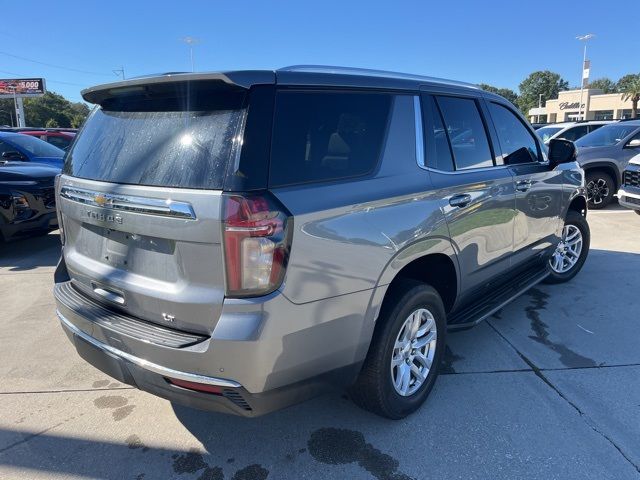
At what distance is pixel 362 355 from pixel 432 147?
1.35 meters

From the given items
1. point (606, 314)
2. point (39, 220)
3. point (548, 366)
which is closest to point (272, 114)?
point (548, 366)

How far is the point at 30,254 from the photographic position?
6.80 metres

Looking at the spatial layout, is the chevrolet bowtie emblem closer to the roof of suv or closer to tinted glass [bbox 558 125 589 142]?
the roof of suv

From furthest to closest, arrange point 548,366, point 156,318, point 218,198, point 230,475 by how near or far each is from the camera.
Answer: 1. point 548,366
2. point 230,475
3. point 156,318
4. point 218,198

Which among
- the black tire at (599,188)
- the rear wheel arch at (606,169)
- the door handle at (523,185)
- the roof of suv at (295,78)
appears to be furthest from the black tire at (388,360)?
the black tire at (599,188)

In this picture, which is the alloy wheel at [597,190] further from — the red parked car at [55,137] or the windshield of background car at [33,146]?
the red parked car at [55,137]

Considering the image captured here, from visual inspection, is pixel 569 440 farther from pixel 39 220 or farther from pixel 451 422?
pixel 39 220

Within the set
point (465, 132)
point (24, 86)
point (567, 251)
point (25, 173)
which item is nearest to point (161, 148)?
point (465, 132)

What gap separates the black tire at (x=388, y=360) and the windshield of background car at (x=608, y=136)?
29.5ft

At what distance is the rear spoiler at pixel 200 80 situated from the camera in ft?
6.57

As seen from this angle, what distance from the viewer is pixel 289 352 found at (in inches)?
81.0

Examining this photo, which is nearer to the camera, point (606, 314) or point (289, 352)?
point (289, 352)

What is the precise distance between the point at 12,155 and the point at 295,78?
7.73 meters

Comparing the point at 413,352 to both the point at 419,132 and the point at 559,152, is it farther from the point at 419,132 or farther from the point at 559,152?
the point at 559,152
